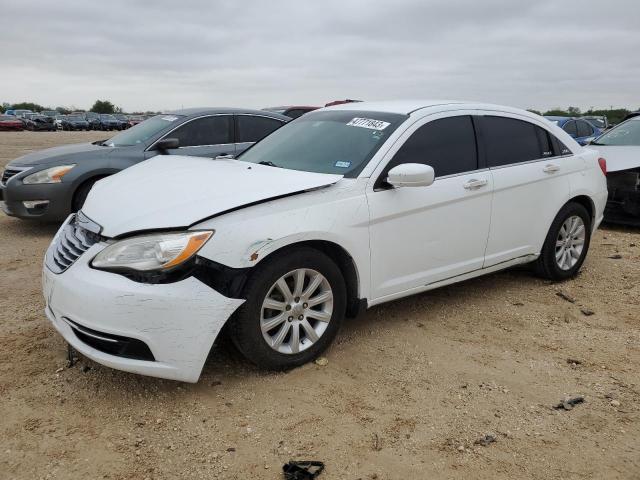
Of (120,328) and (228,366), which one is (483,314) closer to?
(228,366)

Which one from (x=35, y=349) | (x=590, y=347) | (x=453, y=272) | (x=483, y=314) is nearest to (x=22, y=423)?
(x=35, y=349)

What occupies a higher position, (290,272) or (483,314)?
(290,272)

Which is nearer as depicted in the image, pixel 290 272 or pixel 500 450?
pixel 500 450

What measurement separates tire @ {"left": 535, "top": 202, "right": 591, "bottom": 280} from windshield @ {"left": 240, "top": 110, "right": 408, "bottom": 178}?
1917mm

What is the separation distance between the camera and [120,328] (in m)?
2.94

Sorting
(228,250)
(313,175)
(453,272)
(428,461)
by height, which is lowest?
(428,461)

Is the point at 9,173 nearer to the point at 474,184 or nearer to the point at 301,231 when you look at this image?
the point at 301,231

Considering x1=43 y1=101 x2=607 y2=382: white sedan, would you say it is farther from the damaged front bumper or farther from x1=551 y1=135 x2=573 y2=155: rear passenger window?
the damaged front bumper

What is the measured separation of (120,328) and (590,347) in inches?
120

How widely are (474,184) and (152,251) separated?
241 cm

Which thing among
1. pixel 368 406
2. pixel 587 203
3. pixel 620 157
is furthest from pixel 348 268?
pixel 620 157

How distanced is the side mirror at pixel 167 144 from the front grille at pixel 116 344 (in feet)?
13.6

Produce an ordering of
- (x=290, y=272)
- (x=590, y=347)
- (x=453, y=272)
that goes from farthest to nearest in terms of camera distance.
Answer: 1. (x=453, y=272)
2. (x=590, y=347)
3. (x=290, y=272)

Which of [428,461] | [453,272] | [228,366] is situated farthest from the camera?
[453,272]
